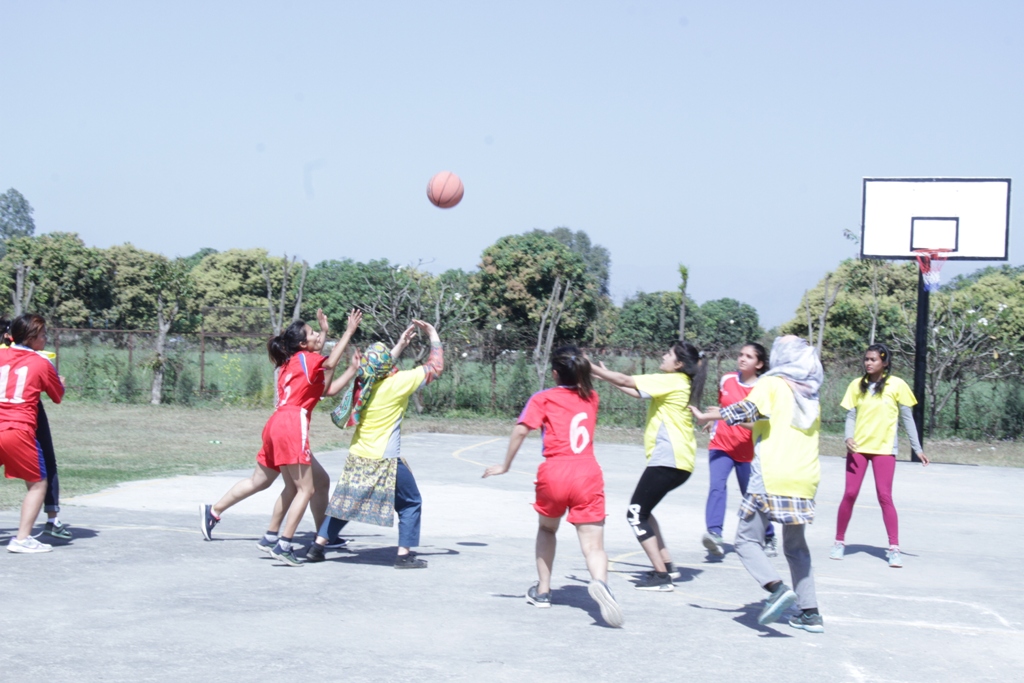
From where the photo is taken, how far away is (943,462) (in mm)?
18234

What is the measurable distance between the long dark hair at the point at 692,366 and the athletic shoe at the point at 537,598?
1794 mm

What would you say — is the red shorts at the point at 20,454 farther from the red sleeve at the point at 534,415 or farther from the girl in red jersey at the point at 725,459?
the girl in red jersey at the point at 725,459

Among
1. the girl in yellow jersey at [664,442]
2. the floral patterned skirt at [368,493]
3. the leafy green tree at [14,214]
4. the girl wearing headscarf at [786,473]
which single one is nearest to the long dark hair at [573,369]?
the girl in yellow jersey at [664,442]

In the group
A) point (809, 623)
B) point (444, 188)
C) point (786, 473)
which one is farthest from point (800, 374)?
point (444, 188)

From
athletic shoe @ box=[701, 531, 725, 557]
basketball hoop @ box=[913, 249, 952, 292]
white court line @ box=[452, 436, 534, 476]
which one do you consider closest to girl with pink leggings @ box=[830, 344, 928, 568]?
athletic shoe @ box=[701, 531, 725, 557]

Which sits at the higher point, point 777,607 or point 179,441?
point 777,607

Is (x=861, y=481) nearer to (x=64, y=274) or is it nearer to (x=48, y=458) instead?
(x=48, y=458)

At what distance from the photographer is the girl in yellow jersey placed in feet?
22.9

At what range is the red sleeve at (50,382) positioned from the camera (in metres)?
7.68

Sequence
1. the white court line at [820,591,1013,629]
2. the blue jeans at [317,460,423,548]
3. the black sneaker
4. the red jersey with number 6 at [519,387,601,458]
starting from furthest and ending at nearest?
the black sneaker → the blue jeans at [317,460,423,548] → the white court line at [820,591,1013,629] → the red jersey with number 6 at [519,387,601,458]

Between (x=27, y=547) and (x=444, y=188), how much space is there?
21.0 feet

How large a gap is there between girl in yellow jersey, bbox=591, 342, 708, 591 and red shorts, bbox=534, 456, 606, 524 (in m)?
0.89

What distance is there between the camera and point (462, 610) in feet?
20.5

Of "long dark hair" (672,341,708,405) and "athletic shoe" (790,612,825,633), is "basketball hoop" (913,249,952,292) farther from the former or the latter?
"athletic shoe" (790,612,825,633)
